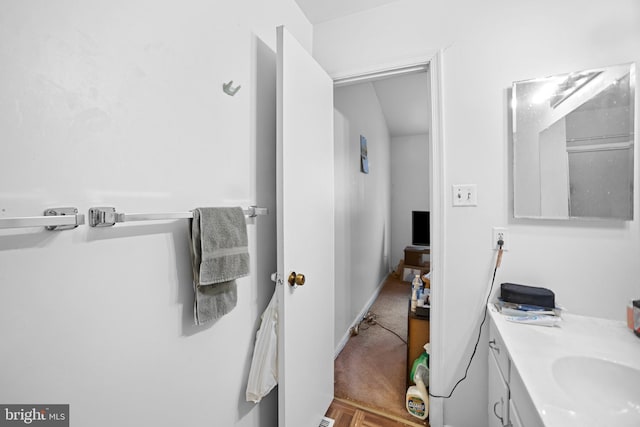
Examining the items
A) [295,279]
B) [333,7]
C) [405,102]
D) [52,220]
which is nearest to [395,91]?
[405,102]

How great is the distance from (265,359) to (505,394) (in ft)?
3.07

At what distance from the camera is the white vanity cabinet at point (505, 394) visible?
79cm

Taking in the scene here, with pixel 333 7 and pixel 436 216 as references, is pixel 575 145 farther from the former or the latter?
pixel 333 7

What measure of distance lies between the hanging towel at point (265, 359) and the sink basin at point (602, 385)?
0.99m

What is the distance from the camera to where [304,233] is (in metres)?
1.29

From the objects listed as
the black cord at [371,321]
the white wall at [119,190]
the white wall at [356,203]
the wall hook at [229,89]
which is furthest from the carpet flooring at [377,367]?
the wall hook at [229,89]

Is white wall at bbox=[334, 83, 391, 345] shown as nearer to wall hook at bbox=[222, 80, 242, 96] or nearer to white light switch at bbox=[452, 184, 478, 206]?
white light switch at bbox=[452, 184, 478, 206]

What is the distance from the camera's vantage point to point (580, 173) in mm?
1201

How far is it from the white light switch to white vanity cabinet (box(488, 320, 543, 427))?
0.58 metres

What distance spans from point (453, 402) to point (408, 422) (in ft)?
0.94

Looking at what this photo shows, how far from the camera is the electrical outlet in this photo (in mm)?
1350

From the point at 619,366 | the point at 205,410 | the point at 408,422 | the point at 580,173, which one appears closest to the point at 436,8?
the point at 580,173

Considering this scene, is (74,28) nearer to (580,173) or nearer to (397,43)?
(397,43)

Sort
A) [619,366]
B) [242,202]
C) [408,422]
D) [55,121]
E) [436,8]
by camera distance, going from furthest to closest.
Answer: [408,422]
[436,8]
[242,202]
[619,366]
[55,121]
